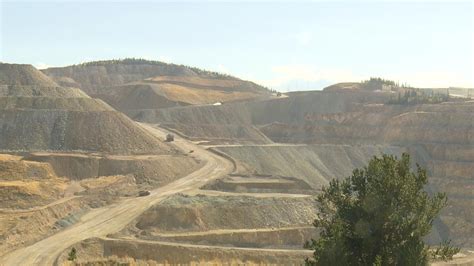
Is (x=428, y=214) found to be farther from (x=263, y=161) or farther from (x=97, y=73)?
(x=97, y=73)

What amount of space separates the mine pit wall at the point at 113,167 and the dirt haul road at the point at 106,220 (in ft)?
6.67

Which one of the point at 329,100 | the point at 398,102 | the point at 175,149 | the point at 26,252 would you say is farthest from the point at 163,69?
the point at 26,252

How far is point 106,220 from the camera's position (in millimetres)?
41156

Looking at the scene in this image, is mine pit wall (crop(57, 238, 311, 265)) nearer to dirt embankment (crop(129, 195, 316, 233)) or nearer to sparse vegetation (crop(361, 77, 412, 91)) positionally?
dirt embankment (crop(129, 195, 316, 233))

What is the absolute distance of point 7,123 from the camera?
202ft

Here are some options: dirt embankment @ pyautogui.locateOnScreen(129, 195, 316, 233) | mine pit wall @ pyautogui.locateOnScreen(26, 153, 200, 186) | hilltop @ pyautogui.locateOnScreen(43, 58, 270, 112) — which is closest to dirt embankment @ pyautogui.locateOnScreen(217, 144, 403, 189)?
mine pit wall @ pyautogui.locateOnScreen(26, 153, 200, 186)

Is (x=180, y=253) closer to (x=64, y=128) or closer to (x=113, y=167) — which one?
(x=113, y=167)

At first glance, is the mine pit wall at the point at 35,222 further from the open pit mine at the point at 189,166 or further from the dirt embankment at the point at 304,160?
the dirt embankment at the point at 304,160

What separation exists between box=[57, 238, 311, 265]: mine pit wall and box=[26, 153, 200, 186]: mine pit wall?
19.5 metres

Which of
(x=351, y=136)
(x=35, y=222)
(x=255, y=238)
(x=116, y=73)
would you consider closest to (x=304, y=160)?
(x=351, y=136)

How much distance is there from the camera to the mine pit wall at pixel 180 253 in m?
34.6

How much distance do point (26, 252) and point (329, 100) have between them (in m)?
87.7

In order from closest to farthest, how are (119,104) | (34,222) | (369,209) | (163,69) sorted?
(369,209) < (34,222) < (119,104) < (163,69)

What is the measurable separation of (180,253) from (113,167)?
22766 mm
